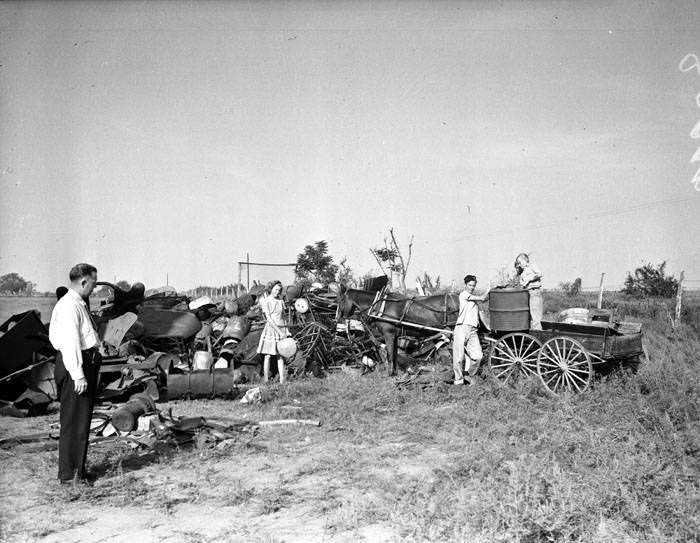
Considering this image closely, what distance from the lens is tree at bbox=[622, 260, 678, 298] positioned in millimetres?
26781

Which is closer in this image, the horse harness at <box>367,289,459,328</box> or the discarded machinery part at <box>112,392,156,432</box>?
the discarded machinery part at <box>112,392,156,432</box>

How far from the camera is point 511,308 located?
928cm

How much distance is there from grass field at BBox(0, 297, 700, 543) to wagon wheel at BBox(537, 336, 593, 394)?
40cm

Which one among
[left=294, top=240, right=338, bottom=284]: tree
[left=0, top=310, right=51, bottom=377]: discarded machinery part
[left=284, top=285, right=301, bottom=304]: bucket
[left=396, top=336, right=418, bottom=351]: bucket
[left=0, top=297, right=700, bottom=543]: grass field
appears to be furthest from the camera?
[left=294, top=240, right=338, bottom=284]: tree

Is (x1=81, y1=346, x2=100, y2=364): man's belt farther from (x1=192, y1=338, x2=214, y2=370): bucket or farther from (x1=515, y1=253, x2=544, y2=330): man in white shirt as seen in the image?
(x1=515, y1=253, x2=544, y2=330): man in white shirt

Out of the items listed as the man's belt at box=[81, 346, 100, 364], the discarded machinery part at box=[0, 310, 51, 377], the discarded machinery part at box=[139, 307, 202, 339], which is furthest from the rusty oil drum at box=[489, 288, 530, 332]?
the discarded machinery part at box=[0, 310, 51, 377]

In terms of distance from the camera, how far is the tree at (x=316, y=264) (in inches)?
966

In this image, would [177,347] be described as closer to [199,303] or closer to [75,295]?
[199,303]

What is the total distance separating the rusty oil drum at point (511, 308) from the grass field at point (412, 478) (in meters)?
1.23

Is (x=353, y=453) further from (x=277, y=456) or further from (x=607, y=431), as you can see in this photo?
(x=607, y=431)

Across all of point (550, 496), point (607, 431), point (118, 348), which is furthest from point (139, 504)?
point (118, 348)

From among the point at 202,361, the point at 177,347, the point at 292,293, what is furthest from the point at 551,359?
the point at 177,347

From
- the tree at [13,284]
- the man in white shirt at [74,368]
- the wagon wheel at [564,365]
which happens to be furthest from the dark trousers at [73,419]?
the tree at [13,284]

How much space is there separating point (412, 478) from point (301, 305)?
325 inches
